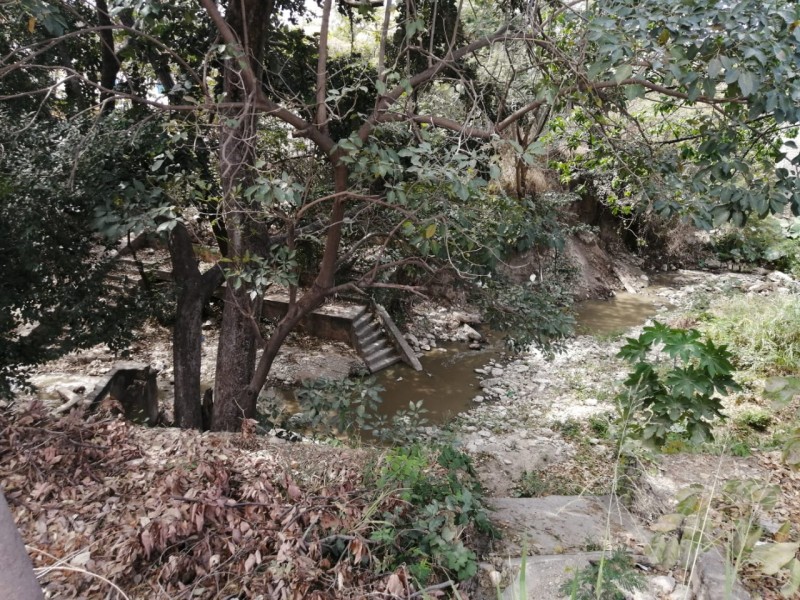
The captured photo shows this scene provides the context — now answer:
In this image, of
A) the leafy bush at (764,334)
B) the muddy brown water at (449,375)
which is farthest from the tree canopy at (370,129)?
the leafy bush at (764,334)

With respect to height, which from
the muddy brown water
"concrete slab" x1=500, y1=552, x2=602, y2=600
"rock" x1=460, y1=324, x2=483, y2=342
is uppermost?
"concrete slab" x1=500, y1=552, x2=602, y2=600

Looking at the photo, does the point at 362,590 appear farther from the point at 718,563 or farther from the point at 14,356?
the point at 14,356

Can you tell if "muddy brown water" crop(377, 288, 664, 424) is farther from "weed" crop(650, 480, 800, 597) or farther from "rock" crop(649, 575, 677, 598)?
"weed" crop(650, 480, 800, 597)

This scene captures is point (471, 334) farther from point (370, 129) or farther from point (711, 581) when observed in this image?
point (711, 581)

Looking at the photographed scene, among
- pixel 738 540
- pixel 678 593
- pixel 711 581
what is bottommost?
pixel 678 593

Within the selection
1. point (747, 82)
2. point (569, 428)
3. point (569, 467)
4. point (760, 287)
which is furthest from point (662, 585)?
point (760, 287)

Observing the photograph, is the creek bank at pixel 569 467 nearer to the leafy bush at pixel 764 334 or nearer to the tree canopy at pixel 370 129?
the leafy bush at pixel 764 334

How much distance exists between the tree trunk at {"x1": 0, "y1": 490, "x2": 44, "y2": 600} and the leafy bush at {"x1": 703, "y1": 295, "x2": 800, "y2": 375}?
22.7 feet

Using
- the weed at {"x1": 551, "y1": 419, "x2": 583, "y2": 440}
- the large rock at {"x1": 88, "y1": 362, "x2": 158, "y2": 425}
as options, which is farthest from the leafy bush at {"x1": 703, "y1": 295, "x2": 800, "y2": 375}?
the large rock at {"x1": 88, "y1": 362, "x2": 158, "y2": 425}

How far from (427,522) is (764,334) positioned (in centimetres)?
689

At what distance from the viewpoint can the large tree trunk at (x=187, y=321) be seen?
5.49m

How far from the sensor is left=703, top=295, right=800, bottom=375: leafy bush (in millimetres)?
6691

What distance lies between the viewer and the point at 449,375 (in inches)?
348

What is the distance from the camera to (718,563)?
233 centimetres
